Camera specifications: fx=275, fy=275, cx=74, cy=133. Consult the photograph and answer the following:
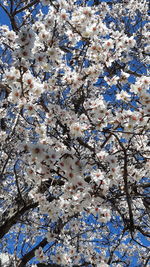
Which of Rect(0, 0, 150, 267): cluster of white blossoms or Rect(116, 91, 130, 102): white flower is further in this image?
Rect(116, 91, 130, 102): white flower

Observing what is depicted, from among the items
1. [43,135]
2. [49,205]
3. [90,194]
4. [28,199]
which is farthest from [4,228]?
[90,194]

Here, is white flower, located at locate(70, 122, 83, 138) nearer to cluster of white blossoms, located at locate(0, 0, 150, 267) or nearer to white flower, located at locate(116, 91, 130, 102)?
cluster of white blossoms, located at locate(0, 0, 150, 267)

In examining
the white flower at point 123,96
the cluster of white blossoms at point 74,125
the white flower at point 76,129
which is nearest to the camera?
the cluster of white blossoms at point 74,125

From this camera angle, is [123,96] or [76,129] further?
[123,96]

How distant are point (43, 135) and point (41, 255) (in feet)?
6.68

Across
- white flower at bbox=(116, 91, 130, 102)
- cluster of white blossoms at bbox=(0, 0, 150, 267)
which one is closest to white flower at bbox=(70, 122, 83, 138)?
cluster of white blossoms at bbox=(0, 0, 150, 267)

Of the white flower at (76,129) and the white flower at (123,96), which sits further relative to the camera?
the white flower at (123,96)

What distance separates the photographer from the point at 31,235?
5.99m

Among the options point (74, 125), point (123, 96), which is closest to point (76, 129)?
point (74, 125)

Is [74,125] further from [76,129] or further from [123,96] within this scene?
[123,96]

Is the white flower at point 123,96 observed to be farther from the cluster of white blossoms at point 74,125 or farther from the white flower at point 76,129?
the white flower at point 76,129

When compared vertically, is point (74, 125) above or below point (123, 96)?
below

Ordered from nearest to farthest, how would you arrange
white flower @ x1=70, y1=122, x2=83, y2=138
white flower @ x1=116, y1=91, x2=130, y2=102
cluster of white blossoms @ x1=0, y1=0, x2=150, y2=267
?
1. cluster of white blossoms @ x1=0, y1=0, x2=150, y2=267
2. white flower @ x1=70, y1=122, x2=83, y2=138
3. white flower @ x1=116, y1=91, x2=130, y2=102

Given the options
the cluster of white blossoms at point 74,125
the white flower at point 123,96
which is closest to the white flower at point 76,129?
the cluster of white blossoms at point 74,125
